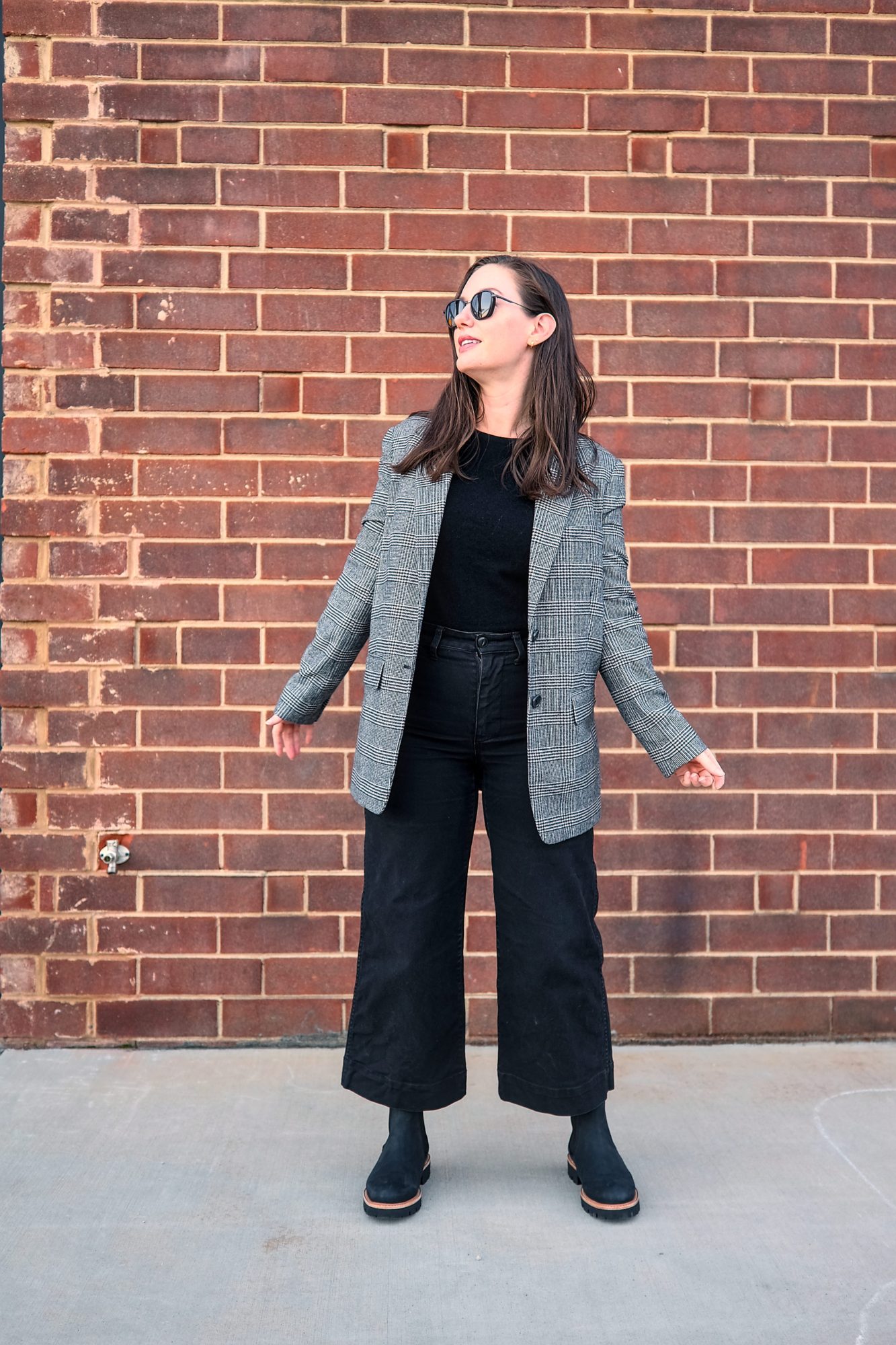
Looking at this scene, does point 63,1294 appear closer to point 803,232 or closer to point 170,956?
point 170,956

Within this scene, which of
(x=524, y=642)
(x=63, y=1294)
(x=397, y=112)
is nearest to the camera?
(x=63, y=1294)

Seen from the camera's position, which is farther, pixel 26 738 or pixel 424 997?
pixel 26 738

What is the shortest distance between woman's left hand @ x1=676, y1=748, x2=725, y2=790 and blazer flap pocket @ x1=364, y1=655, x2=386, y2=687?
689mm

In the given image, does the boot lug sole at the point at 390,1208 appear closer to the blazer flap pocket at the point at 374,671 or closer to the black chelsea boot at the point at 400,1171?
the black chelsea boot at the point at 400,1171

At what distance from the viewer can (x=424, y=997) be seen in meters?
2.67

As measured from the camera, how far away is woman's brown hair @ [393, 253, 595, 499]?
2.61 m

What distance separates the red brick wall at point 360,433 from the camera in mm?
3574

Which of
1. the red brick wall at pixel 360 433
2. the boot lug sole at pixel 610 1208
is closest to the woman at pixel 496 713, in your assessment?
the boot lug sole at pixel 610 1208

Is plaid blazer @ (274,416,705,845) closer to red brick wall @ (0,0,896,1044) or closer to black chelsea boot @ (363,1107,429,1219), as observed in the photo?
black chelsea boot @ (363,1107,429,1219)

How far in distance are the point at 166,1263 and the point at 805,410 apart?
2.91 m

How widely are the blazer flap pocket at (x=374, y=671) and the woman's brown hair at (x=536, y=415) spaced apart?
0.42m

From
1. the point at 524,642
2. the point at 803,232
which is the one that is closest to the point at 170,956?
the point at 524,642

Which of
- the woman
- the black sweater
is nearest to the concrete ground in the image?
the woman

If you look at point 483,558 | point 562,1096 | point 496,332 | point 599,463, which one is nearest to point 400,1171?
point 562,1096
